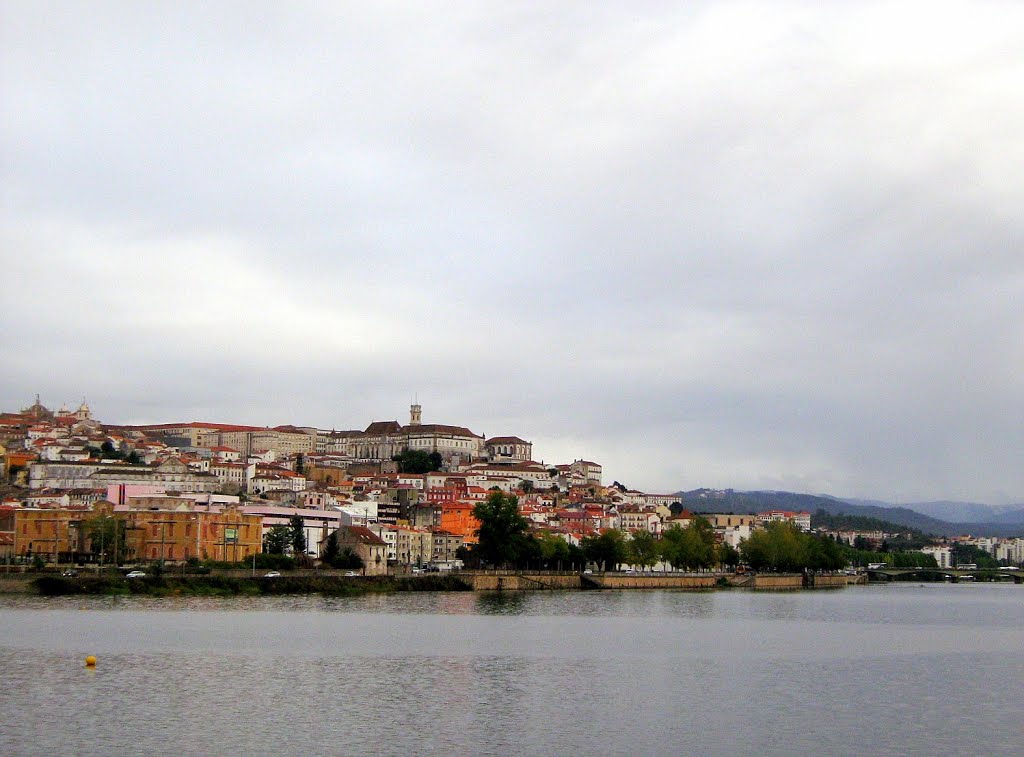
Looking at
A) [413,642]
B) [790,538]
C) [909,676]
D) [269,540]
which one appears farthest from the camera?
[790,538]

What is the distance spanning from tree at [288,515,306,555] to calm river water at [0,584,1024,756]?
29.6 metres

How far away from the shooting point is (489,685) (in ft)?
105

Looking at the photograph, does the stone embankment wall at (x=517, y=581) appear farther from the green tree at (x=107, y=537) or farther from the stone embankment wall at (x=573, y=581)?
the green tree at (x=107, y=537)

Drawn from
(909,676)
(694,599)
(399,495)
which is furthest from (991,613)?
(399,495)

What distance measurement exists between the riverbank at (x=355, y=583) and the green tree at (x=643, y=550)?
4.89 metres

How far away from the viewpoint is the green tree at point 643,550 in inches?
4104

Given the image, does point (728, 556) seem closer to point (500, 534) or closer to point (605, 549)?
point (605, 549)

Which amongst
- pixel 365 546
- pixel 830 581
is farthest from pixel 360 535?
pixel 830 581

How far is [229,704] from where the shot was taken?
91.7ft

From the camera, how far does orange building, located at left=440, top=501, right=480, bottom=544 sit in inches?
4453

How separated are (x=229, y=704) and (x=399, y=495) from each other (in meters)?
104

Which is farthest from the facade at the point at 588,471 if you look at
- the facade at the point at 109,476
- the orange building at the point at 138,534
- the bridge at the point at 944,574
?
the orange building at the point at 138,534

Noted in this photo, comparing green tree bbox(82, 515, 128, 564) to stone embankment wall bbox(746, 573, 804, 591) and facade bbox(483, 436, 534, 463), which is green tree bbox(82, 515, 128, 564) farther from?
facade bbox(483, 436, 534, 463)

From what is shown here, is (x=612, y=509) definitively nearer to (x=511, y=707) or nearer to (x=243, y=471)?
(x=243, y=471)
